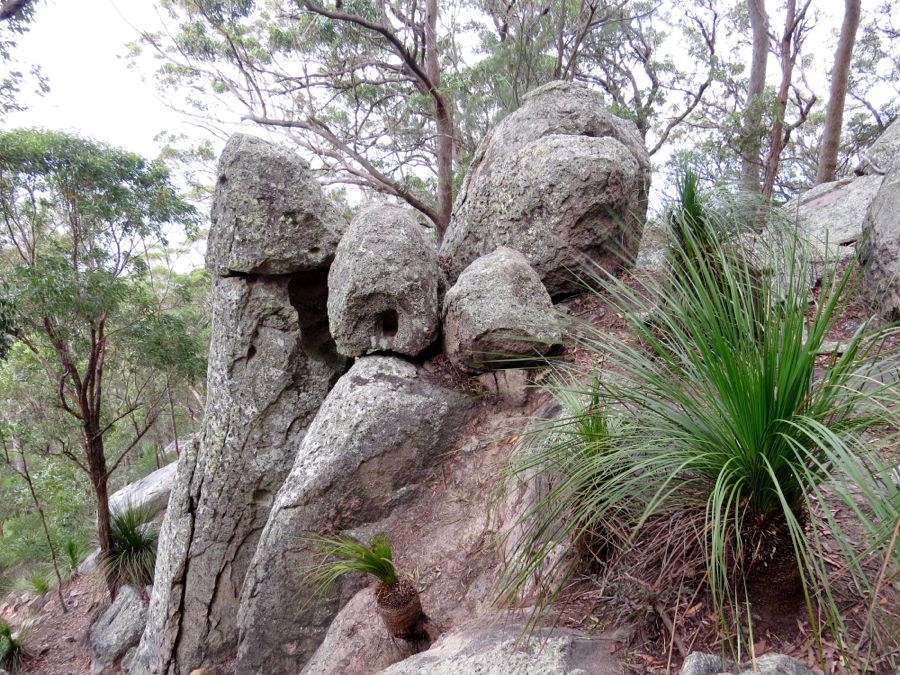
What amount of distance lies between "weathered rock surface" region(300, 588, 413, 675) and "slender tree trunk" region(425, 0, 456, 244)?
7.64 meters

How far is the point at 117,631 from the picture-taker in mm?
7211

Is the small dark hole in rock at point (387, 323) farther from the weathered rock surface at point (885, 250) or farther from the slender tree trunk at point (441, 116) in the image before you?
the slender tree trunk at point (441, 116)

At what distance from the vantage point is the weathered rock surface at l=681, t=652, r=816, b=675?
1470mm

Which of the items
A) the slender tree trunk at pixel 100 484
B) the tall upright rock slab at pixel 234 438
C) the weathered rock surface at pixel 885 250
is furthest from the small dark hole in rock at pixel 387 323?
the slender tree trunk at pixel 100 484

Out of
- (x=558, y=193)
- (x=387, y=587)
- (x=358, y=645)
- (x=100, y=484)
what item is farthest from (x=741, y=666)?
(x=100, y=484)

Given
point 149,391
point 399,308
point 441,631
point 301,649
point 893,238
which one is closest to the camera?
point 441,631

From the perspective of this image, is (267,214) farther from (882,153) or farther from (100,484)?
(882,153)

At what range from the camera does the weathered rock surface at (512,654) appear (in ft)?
5.97

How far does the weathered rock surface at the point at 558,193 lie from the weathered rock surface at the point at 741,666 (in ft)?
10.3

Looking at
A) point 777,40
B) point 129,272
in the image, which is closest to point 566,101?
point 129,272

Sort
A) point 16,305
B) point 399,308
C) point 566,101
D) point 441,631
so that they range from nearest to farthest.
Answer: point 441,631 < point 399,308 < point 566,101 < point 16,305

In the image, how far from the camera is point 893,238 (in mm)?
3793

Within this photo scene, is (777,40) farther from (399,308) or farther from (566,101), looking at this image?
(399,308)

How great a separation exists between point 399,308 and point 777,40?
1149 centimetres
